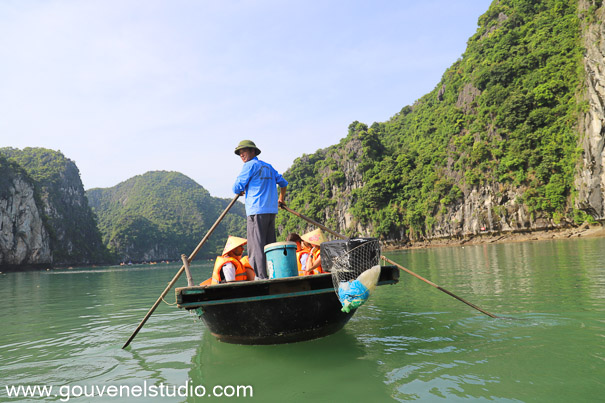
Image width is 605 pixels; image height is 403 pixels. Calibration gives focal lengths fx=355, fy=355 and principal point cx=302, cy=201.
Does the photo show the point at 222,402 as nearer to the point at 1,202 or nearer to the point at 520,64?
the point at 520,64

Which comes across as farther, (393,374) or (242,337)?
(242,337)

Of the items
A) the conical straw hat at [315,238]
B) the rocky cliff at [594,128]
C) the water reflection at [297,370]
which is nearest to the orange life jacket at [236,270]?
the water reflection at [297,370]

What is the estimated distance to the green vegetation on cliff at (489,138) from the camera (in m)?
36.2

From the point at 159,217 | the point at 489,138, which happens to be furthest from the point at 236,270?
the point at 159,217

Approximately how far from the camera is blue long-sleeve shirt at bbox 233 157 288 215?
453cm

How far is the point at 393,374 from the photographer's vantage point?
299 centimetres

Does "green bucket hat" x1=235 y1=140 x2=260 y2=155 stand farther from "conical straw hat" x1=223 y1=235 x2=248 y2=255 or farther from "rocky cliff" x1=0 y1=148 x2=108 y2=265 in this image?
"rocky cliff" x1=0 y1=148 x2=108 y2=265

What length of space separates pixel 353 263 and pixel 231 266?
1465 mm

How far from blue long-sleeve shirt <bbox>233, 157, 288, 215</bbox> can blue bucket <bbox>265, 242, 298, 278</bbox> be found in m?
0.70

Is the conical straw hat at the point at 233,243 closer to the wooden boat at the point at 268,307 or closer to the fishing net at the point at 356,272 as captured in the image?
the wooden boat at the point at 268,307

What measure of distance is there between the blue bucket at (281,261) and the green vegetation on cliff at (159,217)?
312ft

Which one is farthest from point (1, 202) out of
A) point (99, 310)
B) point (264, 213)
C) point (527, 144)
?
point (527, 144)

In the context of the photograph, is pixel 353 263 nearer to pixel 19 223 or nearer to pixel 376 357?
Answer: pixel 376 357

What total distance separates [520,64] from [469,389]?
167 ft
